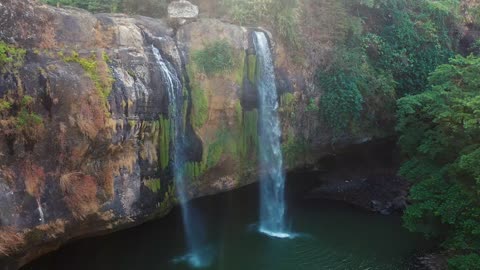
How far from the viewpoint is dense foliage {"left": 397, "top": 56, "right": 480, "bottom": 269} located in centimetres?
1027

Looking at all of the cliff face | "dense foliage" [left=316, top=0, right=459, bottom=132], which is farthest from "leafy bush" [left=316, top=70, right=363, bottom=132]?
the cliff face

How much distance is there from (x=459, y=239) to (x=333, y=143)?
7507mm

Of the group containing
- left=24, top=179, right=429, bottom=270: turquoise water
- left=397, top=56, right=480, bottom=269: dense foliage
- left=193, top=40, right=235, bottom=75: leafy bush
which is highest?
left=193, top=40, right=235, bottom=75: leafy bush

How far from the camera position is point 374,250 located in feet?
44.8

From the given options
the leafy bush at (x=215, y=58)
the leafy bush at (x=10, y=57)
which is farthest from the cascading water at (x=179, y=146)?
the leafy bush at (x=10, y=57)

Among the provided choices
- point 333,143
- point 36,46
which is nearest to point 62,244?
point 36,46

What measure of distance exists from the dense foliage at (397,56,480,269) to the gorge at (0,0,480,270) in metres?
0.06

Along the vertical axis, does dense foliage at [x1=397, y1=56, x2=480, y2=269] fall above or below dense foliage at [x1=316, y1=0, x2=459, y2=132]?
below

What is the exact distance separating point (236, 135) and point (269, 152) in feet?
5.12

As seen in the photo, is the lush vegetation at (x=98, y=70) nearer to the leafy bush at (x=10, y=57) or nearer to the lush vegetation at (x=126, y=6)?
the leafy bush at (x=10, y=57)

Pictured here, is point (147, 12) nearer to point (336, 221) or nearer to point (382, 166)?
point (336, 221)

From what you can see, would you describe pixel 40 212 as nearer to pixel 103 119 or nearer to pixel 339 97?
pixel 103 119

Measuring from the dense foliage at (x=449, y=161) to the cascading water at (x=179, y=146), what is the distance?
21.5 ft

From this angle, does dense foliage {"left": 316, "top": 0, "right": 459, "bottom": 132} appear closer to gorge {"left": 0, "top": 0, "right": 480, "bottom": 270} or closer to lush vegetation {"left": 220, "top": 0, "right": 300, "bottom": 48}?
gorge {"left": 0, "top": 0, "right": 480, "bottom": 270}
